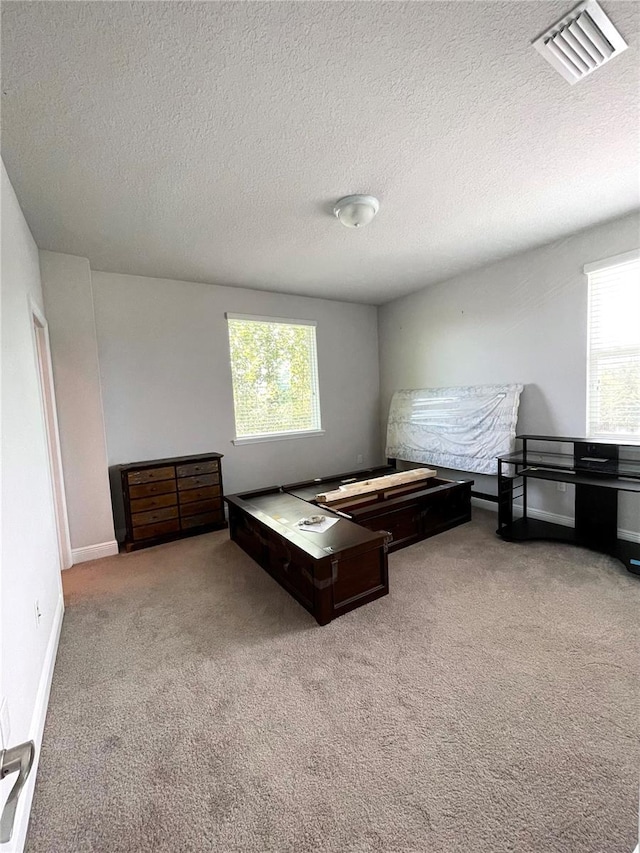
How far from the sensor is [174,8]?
3.97 ft

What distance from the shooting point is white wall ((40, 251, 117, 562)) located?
3.10 m

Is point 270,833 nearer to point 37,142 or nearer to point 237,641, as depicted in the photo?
point 237,641

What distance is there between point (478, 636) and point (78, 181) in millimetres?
3412

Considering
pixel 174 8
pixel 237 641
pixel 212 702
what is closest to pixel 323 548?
pixel 237 641

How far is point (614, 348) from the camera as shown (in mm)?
3043

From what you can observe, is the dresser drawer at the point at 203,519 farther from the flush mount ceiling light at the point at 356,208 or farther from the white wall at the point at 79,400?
the flush mount ceiling light at the point at 356,208

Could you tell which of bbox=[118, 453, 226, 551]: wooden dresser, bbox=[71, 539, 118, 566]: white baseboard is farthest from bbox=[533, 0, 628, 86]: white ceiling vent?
bbox=[71, 539, 118, 566]: white baseboard

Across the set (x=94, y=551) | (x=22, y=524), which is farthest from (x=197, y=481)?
(x=22, y=524)

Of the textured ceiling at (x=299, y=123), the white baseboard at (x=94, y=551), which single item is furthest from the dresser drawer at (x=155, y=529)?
the textured ceiling at (x=299, y=123)

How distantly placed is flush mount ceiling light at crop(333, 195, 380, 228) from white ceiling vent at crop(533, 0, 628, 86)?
1.10 m

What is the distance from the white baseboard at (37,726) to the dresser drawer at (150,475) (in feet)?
3.78

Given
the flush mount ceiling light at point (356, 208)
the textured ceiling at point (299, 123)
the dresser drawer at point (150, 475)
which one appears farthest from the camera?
the dresser drawer at point (150, 475)

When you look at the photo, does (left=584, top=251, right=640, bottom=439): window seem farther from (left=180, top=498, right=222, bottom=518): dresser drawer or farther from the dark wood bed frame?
(left=180, top=498, right=222, bottom=518): dresser drawer

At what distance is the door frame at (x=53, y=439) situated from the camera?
2.94 m
